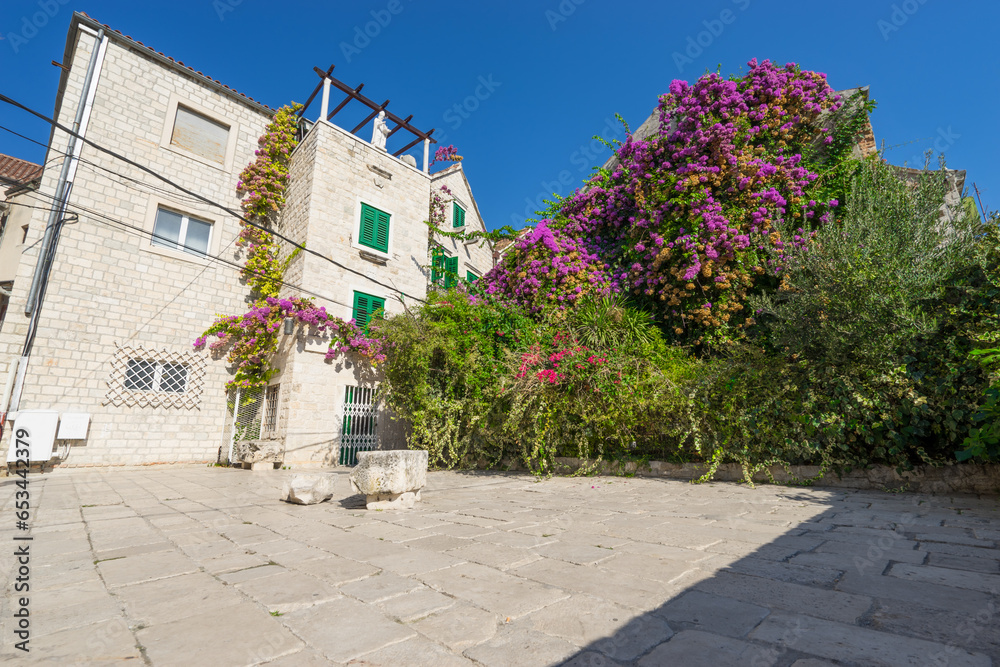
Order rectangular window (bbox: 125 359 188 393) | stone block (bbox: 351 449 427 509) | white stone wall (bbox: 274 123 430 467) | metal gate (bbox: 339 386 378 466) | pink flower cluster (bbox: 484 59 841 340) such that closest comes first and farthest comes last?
1. stone block (bbox: 351 449 427 509)
2. pink flower cluster (bbox: 484 59 841 340)
3. rectangular window (bbox: 125 359 188 393)
4. white stone wall (bbox: 274 123 430 467)
5. metal gate (bbox: 339 386 378 466)

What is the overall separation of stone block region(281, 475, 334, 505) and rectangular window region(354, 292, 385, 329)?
609 cm

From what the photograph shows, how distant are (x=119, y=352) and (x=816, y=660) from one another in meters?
11.3

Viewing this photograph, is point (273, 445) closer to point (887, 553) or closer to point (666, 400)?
point (666, 400)

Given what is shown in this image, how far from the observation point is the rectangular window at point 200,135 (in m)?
10.5

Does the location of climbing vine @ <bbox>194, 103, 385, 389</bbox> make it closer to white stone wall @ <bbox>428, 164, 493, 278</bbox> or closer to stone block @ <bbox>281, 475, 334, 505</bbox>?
white stone wall @ <bbox>428, 164, 493, 278</bbox>

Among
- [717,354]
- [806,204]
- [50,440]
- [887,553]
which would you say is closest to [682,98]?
[806,204]

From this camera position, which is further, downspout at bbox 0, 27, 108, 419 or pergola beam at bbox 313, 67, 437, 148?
pergola beam at bbox 313, 67, 437, 148

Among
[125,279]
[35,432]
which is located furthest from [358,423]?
[125,279]

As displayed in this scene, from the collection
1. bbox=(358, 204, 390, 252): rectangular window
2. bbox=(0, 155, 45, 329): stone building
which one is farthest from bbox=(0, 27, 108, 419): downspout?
bbox=(358, 204, 390, 252): rectangular window

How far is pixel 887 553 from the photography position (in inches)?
104

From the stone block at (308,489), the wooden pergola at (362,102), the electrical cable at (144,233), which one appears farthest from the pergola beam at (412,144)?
the stone block at (308,489)

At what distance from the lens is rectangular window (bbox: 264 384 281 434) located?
9750 mm

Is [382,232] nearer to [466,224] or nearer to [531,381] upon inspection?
[466,224]

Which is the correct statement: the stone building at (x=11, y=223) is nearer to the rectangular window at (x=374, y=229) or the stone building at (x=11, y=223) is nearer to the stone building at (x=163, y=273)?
the stone building at (x=163, y=273)
